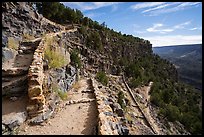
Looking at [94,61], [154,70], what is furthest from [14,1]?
[154,70]

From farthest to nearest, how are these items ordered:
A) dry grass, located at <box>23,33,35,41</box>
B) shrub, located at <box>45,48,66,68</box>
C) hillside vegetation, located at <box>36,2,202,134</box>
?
hillside vegetation, located at <box>36,2,202,134</box>
dry grass, located at <box>23,33,35,41</box>
shrub, located at <box>45,48,66,68</box>

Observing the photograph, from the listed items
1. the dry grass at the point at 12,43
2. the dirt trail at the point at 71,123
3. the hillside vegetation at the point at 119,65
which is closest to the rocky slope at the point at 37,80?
the dry grass at the point at 12,43

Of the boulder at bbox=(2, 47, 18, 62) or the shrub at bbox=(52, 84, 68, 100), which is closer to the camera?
the shrub at bbox=(52, 84, 68, 100)

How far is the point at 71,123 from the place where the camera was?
14828 mm

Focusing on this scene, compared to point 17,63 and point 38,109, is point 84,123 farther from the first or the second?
point 17,63

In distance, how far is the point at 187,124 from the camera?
55.1 meters

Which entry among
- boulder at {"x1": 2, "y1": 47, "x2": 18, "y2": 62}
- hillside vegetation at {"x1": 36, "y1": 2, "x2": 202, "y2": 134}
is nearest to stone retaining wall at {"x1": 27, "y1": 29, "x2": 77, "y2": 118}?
boulder at {"x1": 2, "y1": 47, "x2": 18, "y2": 62}

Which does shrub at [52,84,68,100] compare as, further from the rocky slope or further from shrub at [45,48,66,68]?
shrub at [45,48,66,68]

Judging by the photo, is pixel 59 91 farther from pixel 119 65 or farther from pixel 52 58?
pixel 119 65

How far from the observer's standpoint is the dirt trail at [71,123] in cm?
1344

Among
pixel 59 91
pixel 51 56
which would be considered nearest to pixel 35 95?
pixel 59 91

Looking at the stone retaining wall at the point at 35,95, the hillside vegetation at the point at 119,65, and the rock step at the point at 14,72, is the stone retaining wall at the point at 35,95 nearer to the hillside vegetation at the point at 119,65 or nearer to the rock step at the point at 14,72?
the rock step at the point at 14,72

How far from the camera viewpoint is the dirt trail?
13438mm

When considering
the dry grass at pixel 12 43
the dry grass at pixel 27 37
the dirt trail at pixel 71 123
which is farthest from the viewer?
the dry grass at pixel 27 37
